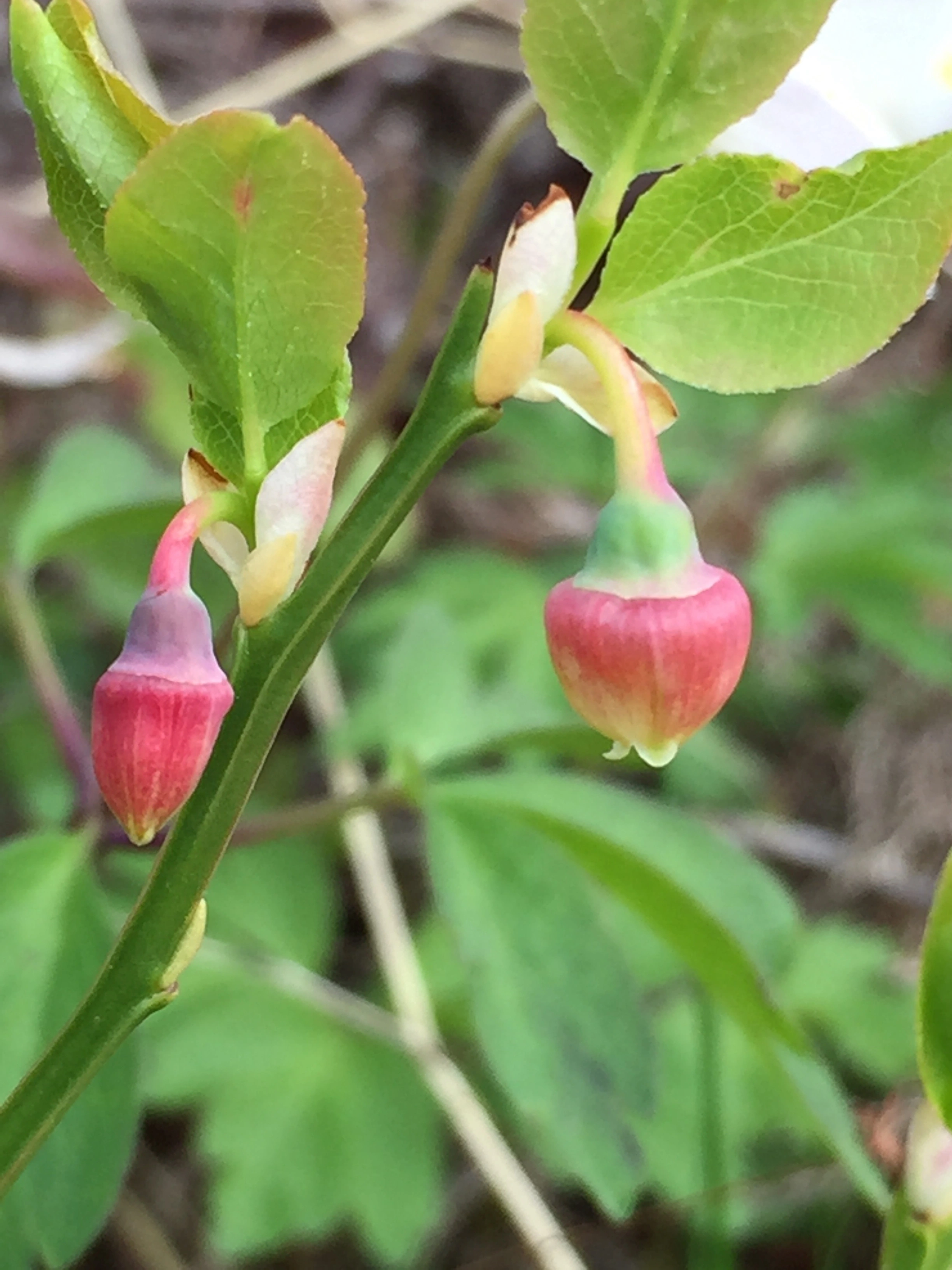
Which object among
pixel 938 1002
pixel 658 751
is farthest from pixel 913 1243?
pixel 658 751

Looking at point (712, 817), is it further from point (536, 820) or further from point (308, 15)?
point (308, 15)

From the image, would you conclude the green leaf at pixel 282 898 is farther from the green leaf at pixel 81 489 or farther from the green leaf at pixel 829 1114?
the green leaf at pixel 829 1114

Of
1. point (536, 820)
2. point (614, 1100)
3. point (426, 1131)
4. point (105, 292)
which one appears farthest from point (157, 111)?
point (426, 1131)

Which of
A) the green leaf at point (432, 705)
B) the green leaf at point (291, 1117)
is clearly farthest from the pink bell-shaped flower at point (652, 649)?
the green leaf at point (291, 1117)

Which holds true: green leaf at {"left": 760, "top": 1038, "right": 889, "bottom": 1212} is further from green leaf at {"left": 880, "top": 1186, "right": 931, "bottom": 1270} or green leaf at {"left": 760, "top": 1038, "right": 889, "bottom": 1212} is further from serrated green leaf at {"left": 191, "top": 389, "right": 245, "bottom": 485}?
serrated green leaf at {"left": 191, "top": 389, "right": 245, "bottom": 485}

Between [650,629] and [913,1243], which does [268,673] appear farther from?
[913,1243]

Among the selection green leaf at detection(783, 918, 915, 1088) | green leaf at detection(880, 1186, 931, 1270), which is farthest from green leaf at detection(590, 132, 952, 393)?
green leaf at detection(783, 918, 915, 1088)

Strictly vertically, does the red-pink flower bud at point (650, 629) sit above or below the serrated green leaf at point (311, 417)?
below
